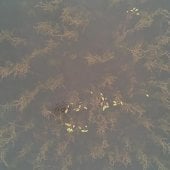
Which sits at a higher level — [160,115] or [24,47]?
[24,47]

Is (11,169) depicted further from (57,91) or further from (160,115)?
(160,115)

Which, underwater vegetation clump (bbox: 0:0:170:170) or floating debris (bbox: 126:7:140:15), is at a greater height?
floating debris (bbox: 126:7:140:15)

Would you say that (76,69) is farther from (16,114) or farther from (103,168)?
(103,168)

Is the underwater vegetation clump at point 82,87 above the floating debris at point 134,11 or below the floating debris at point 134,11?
below

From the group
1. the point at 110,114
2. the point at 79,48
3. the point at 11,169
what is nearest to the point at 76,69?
the point at 79,48

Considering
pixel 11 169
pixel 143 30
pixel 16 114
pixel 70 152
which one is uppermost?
pixel 143 30

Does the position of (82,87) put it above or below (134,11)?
below
